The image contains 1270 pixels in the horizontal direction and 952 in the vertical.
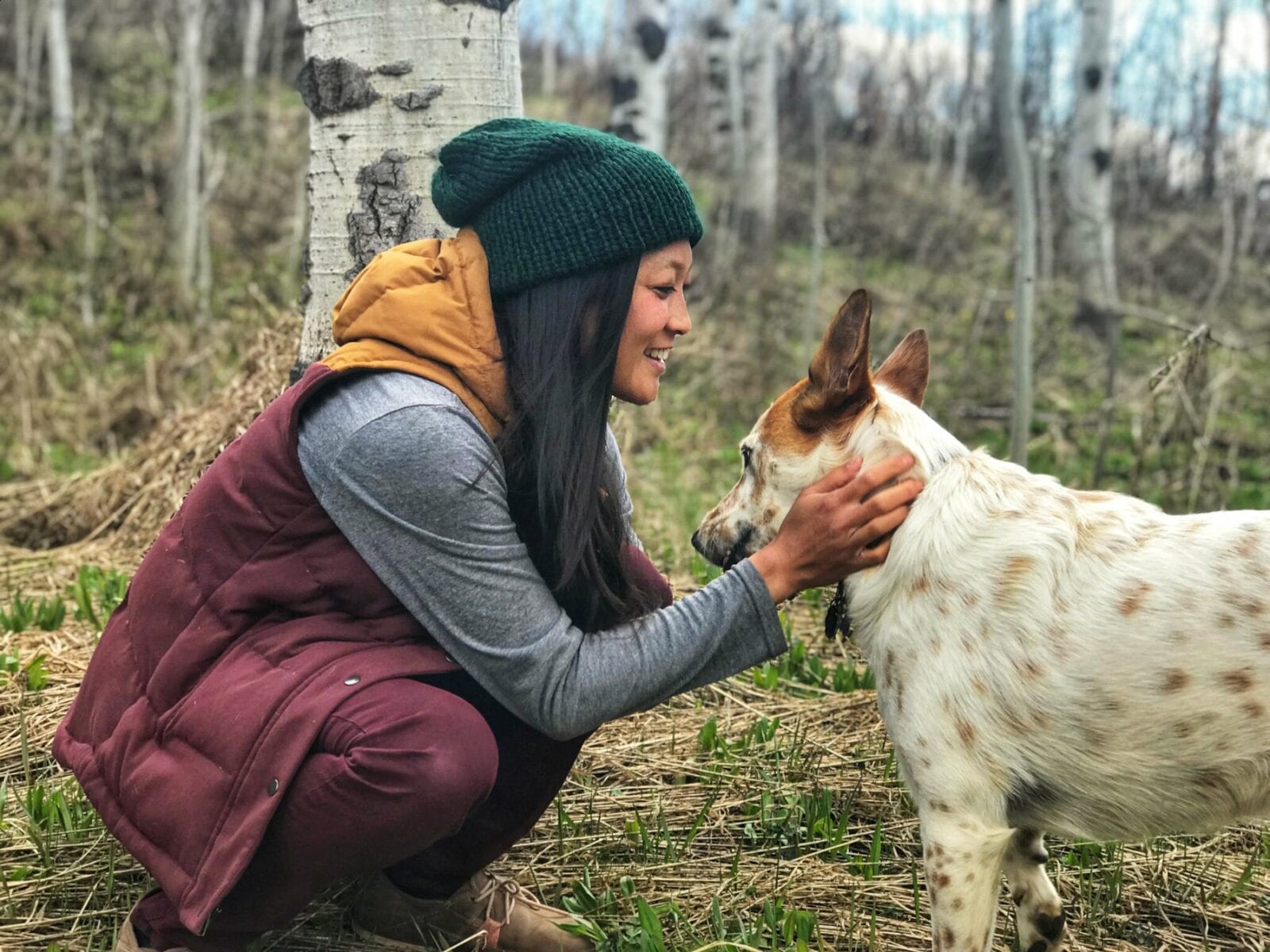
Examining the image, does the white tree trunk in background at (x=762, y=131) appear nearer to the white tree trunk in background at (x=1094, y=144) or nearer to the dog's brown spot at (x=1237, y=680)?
the white tree trunk in background at (x=1094, y=144)

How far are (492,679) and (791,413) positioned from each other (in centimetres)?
94

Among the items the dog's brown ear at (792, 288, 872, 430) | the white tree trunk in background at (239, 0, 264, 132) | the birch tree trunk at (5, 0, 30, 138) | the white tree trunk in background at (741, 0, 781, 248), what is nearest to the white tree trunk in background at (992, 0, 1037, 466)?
the dog's brown ear at (792, 288, 872, 430)

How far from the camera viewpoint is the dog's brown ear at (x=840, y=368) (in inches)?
97.8

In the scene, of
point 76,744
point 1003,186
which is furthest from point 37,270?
point 1003,186

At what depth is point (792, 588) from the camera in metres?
2.52

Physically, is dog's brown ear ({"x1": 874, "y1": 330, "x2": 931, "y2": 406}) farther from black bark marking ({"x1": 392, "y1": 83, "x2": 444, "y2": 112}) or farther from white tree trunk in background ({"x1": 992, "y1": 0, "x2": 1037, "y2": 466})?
white tree trunk in background ({"x1": 992, "y1": 0, "x2": 1037, "y2": 466})

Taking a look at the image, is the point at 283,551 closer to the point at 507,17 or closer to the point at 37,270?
the point at 507,17

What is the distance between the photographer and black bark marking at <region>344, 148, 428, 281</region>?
11.7 ft

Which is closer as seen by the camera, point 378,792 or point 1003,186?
point 378,792

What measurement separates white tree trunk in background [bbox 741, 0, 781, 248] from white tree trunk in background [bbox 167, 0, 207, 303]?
6817mm

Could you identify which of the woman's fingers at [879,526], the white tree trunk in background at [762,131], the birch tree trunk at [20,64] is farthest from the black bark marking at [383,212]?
the birch tree trunk at [20,64]

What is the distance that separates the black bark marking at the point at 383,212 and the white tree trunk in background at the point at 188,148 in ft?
28.2

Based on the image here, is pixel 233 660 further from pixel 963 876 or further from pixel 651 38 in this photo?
pixel 651 38

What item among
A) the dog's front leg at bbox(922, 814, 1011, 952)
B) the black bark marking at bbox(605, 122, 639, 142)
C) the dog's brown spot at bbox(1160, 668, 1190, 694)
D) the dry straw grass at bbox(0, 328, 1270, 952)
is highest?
the black bark marking at bbox(605, 122, 639, 142)
